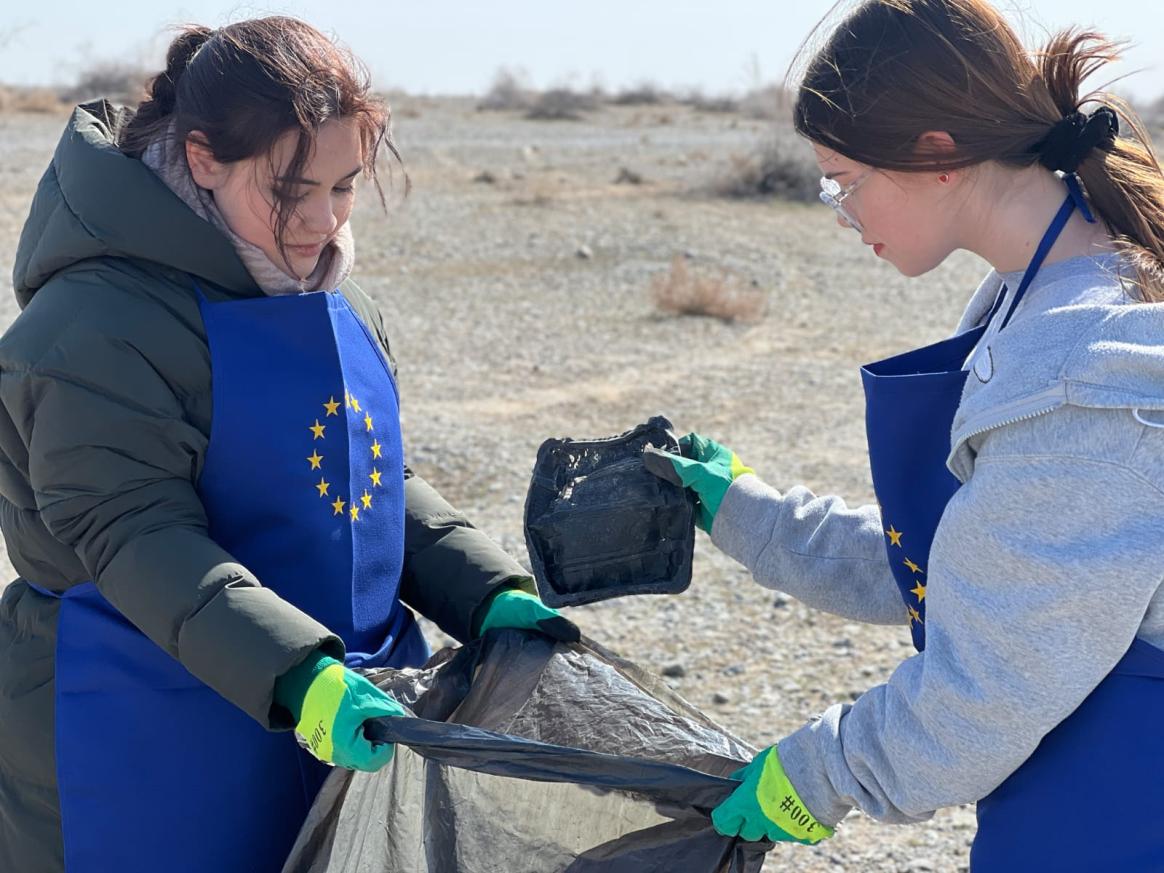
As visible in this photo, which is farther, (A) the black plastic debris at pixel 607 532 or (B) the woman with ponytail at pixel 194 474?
(A) the black plastic debris at pixel 607 532

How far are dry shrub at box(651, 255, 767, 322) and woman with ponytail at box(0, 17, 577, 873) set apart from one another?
27.5 ft

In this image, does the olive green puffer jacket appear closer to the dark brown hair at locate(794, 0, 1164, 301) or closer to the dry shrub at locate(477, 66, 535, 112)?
the dark brown hair at locate(794, 0, 1164, 301)

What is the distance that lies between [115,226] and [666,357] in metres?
7.46

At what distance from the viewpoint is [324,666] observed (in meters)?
1.93

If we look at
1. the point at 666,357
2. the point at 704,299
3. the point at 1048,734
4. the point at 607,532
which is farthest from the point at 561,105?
the point at 1048,734

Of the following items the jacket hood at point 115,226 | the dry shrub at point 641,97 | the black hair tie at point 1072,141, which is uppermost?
the black hair tie at point 1072,141

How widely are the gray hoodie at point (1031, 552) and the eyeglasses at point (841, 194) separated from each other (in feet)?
0.76

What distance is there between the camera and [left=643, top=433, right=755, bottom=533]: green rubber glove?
2.28 meters

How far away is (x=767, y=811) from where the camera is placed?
6.07 feet

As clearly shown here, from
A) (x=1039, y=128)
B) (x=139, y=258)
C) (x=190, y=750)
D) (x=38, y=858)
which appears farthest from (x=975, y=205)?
(x=38, y=858)

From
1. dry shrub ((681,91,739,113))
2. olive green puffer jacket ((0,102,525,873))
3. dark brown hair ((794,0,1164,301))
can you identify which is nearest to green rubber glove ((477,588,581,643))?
olive green puffer jacket ((0,102,525,873))

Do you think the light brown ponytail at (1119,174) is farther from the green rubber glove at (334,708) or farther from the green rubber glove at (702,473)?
the green rubber glove at (334,708)

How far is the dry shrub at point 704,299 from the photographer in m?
10.5

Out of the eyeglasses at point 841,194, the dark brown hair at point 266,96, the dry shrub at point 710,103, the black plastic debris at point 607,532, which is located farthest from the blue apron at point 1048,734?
the dry shrub at point 710,103
